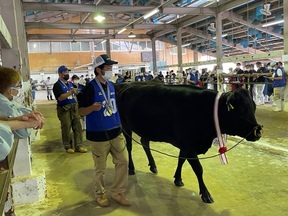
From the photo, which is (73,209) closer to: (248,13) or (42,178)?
(42,178)

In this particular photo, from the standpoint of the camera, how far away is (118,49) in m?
29.3

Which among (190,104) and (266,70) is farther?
(266,70)

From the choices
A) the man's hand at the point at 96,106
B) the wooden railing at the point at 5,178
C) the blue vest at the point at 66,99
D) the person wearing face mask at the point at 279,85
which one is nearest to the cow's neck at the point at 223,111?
the man's hand at the point at 96,106

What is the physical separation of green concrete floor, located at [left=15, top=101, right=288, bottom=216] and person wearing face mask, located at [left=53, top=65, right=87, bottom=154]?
0.24 meters

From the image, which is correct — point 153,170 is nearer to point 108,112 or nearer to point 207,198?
point 207,198

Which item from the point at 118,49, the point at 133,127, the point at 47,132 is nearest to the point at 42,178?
the point at 133,127

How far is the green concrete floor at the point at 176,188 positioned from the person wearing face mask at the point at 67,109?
0.78 feet

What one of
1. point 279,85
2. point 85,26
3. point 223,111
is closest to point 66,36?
point 85,26

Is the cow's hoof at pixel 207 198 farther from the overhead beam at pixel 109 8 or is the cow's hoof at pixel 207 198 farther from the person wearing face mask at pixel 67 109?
the overhead beam at pixel 109 8

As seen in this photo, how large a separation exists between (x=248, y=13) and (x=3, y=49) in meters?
12.7

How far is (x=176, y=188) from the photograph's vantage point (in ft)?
11.8

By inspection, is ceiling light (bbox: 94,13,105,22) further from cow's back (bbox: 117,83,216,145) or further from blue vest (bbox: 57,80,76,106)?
cow's back (bbox: 117,83,216,145)

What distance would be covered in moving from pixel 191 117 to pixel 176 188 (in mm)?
904

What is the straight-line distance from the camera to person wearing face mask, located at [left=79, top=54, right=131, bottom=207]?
3.06 m
